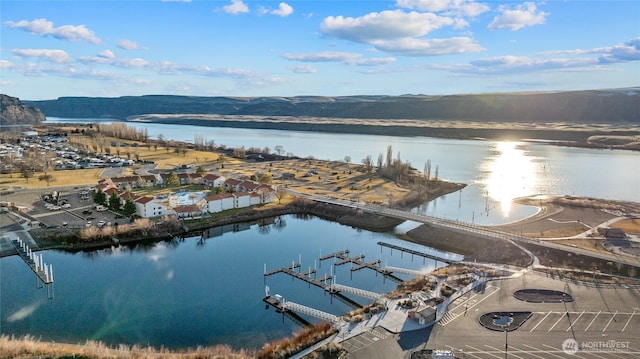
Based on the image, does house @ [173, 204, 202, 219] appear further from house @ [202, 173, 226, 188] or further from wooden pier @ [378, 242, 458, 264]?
wooden pier @ [378, 242, 458, 264]

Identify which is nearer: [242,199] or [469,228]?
[469,228]

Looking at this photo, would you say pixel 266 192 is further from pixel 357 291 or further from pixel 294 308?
pixel 294 308

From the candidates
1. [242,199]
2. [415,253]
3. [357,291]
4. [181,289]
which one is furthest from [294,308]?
[242,199]

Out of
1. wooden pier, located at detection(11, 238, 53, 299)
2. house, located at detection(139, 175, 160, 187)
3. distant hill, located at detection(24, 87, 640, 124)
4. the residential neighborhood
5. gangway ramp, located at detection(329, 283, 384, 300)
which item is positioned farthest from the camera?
distant hill, located at detection(24, 87, 640, 124)

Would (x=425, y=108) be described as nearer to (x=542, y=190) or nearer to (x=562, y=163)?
(x=562, y=163)

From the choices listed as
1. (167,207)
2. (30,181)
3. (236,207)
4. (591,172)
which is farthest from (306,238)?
(591,172)

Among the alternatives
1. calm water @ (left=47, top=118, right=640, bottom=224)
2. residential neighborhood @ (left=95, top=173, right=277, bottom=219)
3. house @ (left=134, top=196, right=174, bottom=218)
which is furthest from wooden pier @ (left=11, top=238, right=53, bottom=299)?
calm water @ (left=47, top=118, right=640, bottom=224)

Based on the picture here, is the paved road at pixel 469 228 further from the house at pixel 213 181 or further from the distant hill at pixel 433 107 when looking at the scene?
the distant hill at pixel 433 107
